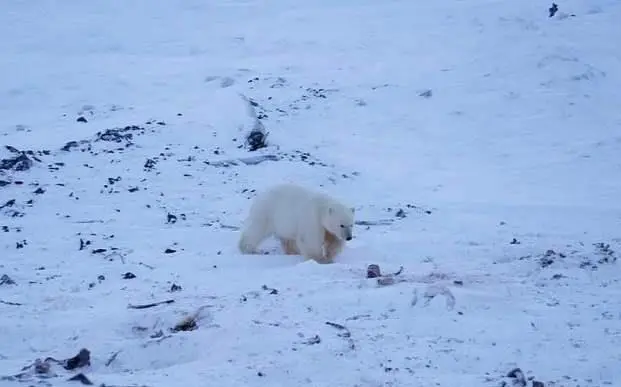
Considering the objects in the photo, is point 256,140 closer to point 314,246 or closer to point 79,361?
point 314,246

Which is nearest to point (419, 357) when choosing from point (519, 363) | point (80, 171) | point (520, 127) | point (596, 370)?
point (519, 363)

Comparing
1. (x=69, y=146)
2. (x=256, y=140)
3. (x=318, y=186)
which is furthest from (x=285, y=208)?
(x=69, y=146)

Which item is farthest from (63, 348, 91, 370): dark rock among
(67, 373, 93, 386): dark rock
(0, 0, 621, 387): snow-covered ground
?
(67, 373, 93, 386): dark rock

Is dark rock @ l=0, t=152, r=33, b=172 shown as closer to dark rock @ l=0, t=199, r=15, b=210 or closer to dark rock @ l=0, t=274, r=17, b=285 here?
dark rock @ l=0, t=199, r=15, b=210

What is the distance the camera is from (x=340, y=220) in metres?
9.08

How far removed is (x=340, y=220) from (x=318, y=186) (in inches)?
162

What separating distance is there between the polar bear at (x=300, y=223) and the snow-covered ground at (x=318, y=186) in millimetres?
247

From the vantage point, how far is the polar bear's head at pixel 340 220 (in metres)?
9.08

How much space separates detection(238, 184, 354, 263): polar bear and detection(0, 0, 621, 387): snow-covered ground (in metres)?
0.25

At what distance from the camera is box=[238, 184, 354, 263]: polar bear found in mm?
9156

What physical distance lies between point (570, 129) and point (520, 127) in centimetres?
96

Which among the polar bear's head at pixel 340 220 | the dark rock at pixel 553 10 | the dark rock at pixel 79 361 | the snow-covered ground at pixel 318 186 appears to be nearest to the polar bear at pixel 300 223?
the polar bear's head at pixel 340 220

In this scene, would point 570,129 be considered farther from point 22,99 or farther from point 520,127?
point 22,99

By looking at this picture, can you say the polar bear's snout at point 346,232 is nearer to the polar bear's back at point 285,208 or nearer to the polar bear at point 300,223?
the polar bear at point 300,223
